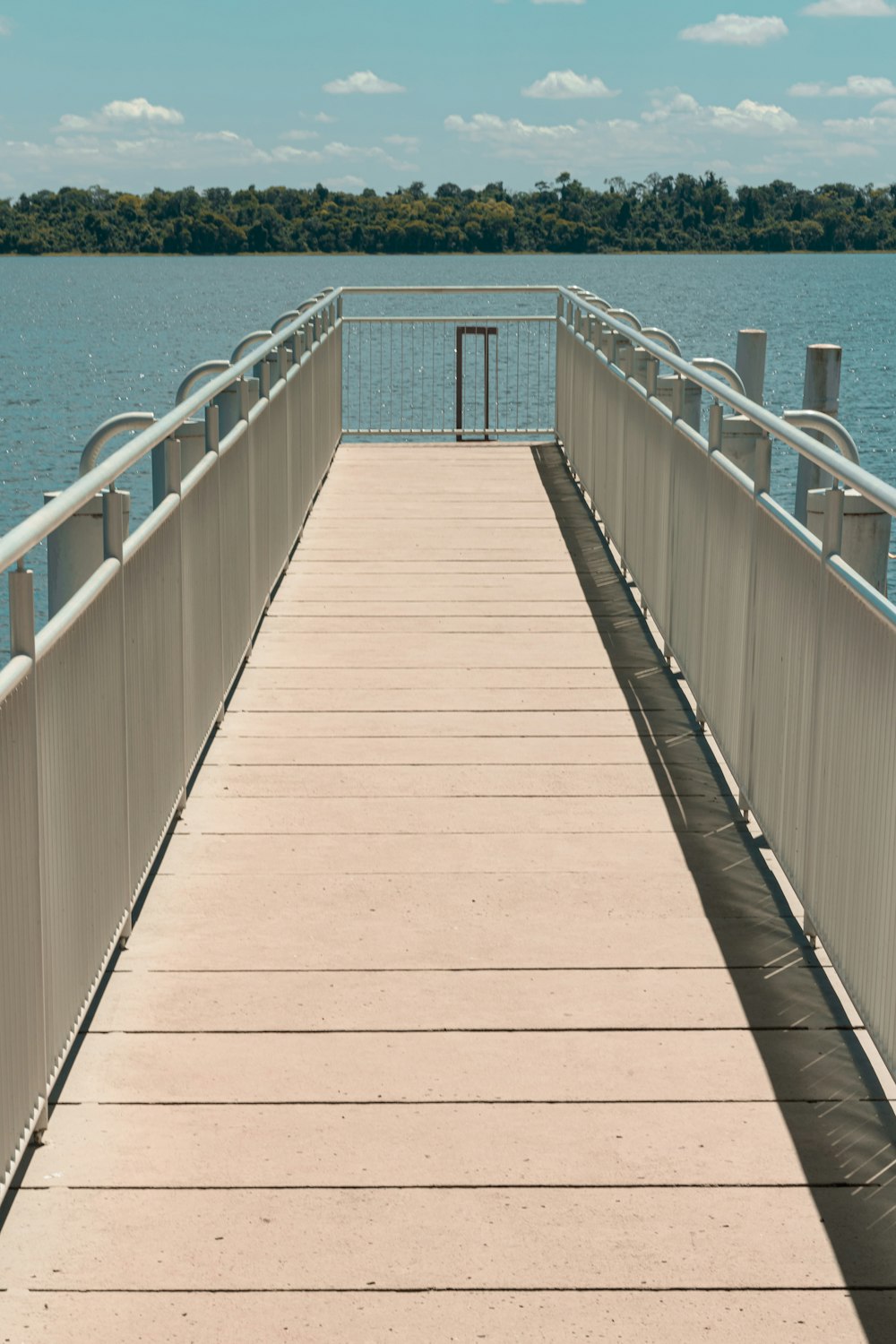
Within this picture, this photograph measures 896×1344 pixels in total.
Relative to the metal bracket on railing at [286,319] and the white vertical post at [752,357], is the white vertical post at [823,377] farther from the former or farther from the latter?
the metal bracket on railing at [286,319]

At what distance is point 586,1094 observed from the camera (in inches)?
161

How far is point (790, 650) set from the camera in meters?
5.01

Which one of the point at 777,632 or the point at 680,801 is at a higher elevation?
the point at 777,632

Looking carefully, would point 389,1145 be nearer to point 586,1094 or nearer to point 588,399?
point 586,1094

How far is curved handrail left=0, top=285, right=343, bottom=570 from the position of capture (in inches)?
132

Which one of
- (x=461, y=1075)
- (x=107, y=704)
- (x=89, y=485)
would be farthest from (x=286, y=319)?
(x=461, y=1075)

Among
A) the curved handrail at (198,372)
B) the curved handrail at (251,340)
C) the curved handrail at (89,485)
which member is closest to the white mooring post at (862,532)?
the curved handrail at (89,485)

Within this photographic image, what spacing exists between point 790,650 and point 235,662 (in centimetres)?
301

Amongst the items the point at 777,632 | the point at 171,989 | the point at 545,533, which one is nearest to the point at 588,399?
the point at 545,533

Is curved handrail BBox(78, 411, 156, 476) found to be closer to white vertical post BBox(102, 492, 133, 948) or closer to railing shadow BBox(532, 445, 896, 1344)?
white vertical post BBox(102, 492, 133, 948)

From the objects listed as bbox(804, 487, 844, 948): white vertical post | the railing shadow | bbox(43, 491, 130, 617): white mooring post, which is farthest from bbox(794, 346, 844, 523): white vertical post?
bbox(43, 491, 130, 617): white mooring post

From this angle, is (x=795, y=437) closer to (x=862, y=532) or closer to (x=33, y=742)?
(x=862, y=532)

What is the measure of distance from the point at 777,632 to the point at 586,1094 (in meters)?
1.62

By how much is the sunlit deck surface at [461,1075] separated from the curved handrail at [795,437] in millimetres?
1267
